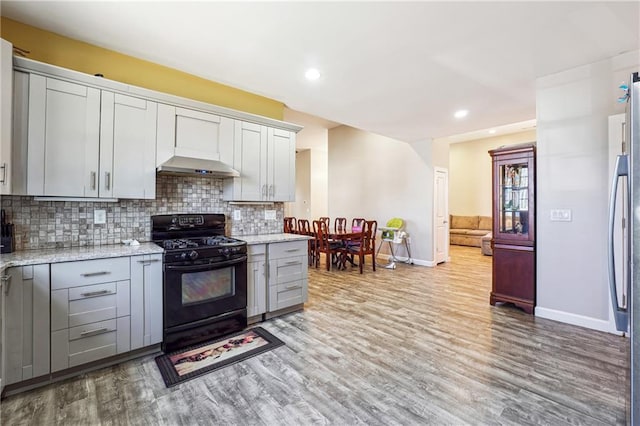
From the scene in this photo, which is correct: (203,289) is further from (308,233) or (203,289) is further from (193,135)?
(308,233)

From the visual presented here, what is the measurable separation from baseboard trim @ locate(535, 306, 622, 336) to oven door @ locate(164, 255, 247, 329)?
11.1ft

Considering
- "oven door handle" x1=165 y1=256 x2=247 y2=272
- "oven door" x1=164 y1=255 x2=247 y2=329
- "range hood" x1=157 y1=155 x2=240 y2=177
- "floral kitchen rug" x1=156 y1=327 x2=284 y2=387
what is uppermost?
"range hood" x1=157 y1=155 x2=240 y2=177

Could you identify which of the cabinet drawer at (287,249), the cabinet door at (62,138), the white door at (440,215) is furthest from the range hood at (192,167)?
the white door at (440,215)

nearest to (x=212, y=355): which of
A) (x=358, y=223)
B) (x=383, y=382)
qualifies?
(x=383, y=382)

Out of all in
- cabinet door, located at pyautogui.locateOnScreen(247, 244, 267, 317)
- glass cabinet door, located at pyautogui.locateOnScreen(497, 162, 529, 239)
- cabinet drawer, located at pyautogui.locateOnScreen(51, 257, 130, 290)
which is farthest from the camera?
glass cabinet door, located at pyautogui.locateOnScreen(497, 162, 529, 239)

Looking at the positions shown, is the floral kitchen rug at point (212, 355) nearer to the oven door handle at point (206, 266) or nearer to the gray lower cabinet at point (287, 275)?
the gray lower cabinet at point (287, 275)

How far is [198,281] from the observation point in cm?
261

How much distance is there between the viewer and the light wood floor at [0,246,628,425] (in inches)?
68.4

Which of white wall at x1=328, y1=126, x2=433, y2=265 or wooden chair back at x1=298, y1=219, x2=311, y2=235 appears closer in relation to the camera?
wooden chair back at x1=298, y1=219, x2=311, y2=235

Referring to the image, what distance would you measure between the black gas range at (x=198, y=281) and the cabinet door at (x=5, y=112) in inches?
42.2

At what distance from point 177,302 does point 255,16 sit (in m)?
2.48

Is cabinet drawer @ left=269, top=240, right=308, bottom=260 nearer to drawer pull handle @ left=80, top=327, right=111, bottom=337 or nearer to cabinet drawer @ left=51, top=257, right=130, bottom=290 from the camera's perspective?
cabinet drawer @ left=51, top=257, right=130, bottom=290

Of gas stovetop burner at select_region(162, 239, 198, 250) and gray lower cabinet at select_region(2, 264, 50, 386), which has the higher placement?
gas stovetop burner at select_region(162, 239, 198, 250)

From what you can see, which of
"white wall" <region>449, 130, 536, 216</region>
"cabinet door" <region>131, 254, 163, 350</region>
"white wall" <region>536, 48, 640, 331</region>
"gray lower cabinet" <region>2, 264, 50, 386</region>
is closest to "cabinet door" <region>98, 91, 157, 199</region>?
"cabinet door" <region>131, 254, 163, 350</region>
